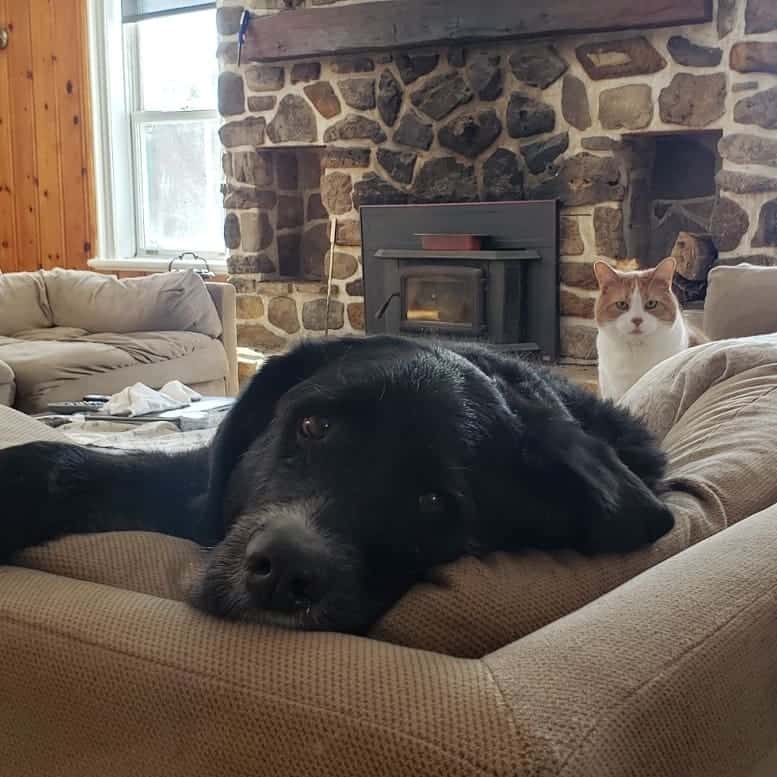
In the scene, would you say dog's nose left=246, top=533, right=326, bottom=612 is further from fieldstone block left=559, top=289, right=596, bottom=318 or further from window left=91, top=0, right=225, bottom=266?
window left=91, top=0, right=225, bottom=266

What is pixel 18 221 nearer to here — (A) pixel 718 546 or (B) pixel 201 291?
(B) pixel 201 291

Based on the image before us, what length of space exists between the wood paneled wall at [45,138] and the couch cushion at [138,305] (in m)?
2.24

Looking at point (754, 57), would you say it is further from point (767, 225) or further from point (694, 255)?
point (694, 255)

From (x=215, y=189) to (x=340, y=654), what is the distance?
665cm

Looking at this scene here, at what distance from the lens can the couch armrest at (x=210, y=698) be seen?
0.64 meters

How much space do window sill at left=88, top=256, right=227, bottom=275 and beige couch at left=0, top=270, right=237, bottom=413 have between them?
53.7 inches

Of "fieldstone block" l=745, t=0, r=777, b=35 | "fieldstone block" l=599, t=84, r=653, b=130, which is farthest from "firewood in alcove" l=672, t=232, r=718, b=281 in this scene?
"fieldstone block" l=745, t=0, r=777, b=35

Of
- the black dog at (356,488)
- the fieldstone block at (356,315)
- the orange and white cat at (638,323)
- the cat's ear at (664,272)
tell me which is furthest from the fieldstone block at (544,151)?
the black dog at (356,488)

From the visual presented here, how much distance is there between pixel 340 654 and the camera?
725mm

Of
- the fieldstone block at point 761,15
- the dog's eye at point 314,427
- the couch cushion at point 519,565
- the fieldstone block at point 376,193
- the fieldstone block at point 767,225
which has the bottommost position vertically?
the couch cushion at point 519,565

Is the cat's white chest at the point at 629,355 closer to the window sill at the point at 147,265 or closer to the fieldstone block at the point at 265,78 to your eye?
the fieldstone block at the point at 265,78

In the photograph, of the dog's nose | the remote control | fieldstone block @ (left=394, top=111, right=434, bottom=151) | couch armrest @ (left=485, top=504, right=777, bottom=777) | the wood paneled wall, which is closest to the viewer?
couch armrest @ (left=485, top=504, right=777, bottom=777)

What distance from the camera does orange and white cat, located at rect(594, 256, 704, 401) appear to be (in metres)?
3.84

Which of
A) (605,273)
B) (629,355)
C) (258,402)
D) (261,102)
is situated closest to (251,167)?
(261,102)
